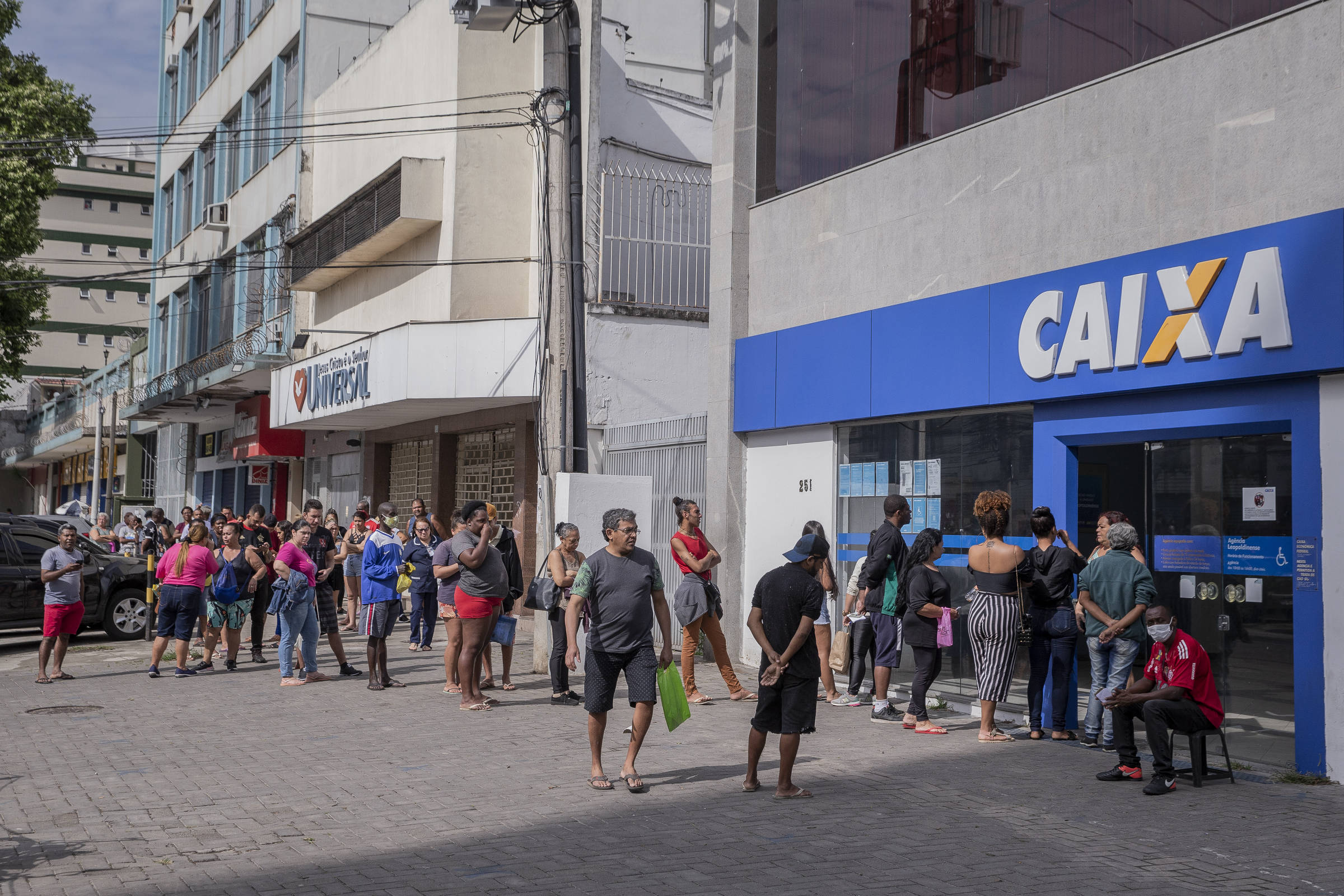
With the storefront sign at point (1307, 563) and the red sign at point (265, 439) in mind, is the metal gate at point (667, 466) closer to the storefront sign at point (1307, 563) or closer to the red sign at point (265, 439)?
the storefront sign at point (1307, 563)

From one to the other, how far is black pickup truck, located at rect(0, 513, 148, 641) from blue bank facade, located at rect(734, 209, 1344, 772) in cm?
1106

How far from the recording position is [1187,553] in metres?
9.16

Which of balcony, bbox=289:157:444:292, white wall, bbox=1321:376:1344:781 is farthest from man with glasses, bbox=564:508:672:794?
balcony, bbox=289:157:444:292

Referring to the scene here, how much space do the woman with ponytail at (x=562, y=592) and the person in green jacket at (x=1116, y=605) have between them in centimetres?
442

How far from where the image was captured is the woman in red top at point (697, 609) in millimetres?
11461

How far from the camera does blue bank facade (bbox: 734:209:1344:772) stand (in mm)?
8094

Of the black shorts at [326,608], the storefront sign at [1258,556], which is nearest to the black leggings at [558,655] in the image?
the black shorts at [326,608]

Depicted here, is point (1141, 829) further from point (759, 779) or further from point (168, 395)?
point (168, 395)

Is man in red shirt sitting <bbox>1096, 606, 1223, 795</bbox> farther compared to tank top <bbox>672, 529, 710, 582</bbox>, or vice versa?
tank top <bbox>672, 529, 710, 582</bbox>

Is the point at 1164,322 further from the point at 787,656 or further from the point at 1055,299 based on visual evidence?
the point at 787,656

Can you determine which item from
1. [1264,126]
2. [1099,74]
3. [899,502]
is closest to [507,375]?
[899,502]

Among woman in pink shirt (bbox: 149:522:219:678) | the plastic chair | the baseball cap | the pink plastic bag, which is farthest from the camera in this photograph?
woman in pink shirt (bbox: 149:522:219:678)

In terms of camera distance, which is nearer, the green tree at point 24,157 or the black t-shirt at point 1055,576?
the black t-shirt at point 1055,576

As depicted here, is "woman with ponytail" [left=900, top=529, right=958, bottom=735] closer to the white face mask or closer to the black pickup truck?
the white face mask
